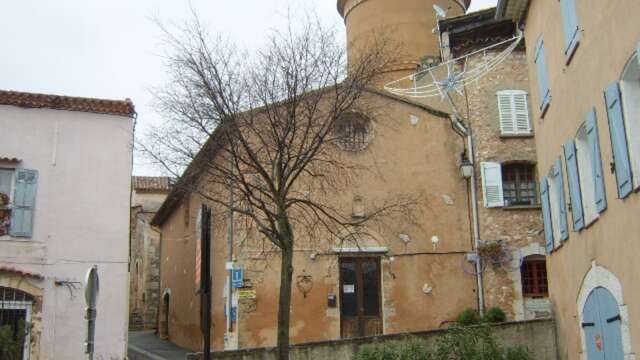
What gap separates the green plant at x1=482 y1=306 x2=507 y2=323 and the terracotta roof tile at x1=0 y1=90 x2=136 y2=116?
10456mm

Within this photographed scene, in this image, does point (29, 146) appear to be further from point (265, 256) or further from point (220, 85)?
point (265, 256)

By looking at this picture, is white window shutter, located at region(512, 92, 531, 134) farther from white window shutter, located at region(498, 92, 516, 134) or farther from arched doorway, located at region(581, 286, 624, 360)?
arched doorway, located at region(581, 286, 624, 360)

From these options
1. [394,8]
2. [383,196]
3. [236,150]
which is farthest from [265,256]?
[394,8]

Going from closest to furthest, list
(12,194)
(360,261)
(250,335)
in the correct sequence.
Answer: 1. (12,194)
2. (250,335)
3. (360,261)

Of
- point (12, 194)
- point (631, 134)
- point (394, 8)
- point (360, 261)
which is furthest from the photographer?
point (394, 8)

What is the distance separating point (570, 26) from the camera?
12.2m

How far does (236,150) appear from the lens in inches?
602

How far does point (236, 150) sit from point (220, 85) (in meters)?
1.35

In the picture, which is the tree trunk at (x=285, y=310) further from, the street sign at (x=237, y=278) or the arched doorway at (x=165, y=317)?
the arched doorway at (x=165, y=317)

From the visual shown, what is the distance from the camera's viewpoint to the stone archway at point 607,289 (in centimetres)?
1043

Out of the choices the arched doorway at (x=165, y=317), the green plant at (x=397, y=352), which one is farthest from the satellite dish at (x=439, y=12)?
the arched doorway at (x=165, y=317)

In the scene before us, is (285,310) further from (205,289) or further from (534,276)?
(534,276)

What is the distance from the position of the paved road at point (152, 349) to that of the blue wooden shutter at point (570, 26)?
15.1 m

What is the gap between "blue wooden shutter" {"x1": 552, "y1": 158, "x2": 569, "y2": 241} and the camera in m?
13.6
